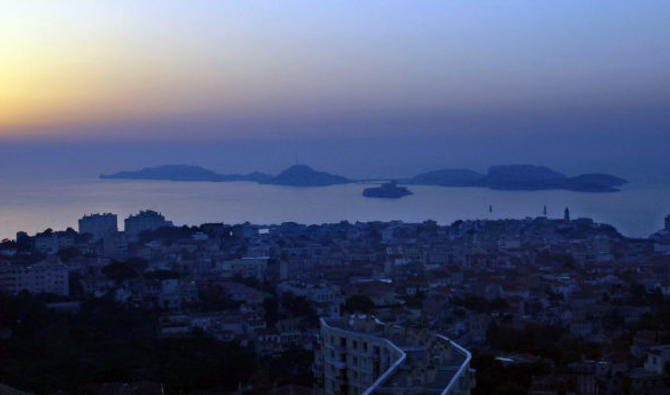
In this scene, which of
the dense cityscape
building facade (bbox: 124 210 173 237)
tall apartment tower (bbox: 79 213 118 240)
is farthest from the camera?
building facade (bbox: 124 210 173 237)

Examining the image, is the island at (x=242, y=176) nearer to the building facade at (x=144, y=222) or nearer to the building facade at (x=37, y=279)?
the building facade at (x=144, y=222)

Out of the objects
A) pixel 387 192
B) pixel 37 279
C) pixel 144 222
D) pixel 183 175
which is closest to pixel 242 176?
pixel 183 175

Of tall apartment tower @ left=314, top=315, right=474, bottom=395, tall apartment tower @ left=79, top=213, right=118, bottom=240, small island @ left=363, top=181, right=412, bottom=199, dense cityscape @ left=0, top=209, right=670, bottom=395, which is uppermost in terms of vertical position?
small island @ left=363, top=181, right=412, bottom=199

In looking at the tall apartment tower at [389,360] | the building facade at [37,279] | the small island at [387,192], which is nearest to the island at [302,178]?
the small island at [387,192]

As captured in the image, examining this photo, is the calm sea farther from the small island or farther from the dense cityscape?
the dense cityscape

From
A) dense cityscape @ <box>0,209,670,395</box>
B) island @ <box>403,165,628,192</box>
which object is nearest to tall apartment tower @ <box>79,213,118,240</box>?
dense cityscape @ <box>0,209,670,395</box>

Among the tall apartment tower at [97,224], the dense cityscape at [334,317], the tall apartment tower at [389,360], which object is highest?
the tall apartment tower at [97,224]
